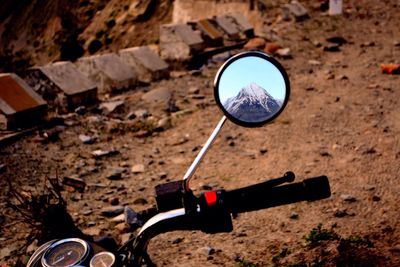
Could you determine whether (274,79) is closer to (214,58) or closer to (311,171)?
(311,171)

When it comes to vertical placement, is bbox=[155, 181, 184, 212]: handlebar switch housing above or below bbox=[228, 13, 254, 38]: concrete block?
above

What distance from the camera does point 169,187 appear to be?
5.78 feet

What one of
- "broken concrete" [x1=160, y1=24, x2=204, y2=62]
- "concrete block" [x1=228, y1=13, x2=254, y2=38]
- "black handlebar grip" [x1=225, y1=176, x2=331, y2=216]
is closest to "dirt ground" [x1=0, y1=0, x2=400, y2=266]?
"broken concrete" [x1=160, y1=24, x2=204, y2=62]

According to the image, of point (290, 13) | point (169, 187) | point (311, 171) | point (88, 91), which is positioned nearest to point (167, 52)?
point (88, 91)

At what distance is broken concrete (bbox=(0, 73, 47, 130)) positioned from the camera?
5168 mm

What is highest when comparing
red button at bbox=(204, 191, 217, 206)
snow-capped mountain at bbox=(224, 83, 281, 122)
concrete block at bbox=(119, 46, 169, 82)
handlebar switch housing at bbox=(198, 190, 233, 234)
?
snow-capped mountain at bbox=(224, 83, 281, 122)

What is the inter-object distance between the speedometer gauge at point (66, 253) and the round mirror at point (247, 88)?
654 mm

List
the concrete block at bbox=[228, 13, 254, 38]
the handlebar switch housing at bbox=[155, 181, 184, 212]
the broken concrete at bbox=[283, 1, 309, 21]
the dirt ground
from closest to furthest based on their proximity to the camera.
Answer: the handlebar switch housing at bbox=[155, 181, 184, 212] < the dirt ground < the concrete block at bbox=[228, 13, 254, 38] < the broken concrete at bbox=[283, 1, 309, 21]

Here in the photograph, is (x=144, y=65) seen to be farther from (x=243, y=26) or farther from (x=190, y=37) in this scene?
(x=243, y=26)

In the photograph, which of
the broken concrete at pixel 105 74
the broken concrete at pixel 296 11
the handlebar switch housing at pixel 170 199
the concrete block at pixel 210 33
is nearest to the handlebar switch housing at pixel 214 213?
the handlebar switch housing at pixel 170 199

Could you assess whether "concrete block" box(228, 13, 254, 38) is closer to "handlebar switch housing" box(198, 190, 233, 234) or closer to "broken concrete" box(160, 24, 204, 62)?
"broken concrete" box(160, 24, 204, 62)

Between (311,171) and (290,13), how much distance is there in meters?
7.34

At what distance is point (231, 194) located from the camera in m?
1.64

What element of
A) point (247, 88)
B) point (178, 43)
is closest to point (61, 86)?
point (178, 43)
